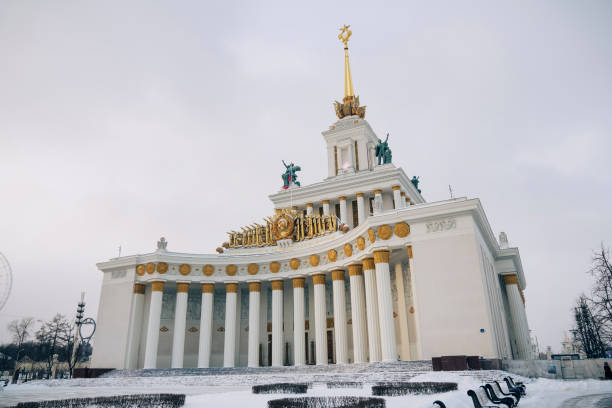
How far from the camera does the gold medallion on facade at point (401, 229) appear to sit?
19.4 meters

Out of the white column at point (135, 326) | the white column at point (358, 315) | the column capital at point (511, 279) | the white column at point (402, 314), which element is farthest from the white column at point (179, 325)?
the column capital at point (511, 279)

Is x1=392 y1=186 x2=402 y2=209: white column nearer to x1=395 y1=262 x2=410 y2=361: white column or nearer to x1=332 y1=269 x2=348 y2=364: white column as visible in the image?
x1=395 y1=262 x2=410 y2=361: white column

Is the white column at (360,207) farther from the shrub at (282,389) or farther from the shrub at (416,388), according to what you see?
the shrub at (416,388)

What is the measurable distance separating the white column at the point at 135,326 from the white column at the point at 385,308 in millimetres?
15772

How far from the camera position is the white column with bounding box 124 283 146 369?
25594mm

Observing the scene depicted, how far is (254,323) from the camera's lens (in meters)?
25.9

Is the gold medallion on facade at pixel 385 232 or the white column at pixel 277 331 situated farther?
the white column at pixel 277 331

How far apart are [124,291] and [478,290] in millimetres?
21718

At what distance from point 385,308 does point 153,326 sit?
14.9m

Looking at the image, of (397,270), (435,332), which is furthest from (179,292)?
(435,332)

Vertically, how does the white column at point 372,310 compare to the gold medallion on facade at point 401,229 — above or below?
below

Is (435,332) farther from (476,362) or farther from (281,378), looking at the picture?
(281,378)

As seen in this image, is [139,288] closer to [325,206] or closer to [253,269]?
[253,269]

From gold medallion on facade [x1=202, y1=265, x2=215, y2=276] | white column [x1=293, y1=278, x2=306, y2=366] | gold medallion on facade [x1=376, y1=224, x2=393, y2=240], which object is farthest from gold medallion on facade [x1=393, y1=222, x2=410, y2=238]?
gold medallion on facade [x1=202, y1=265, x2=215, y2=276]
